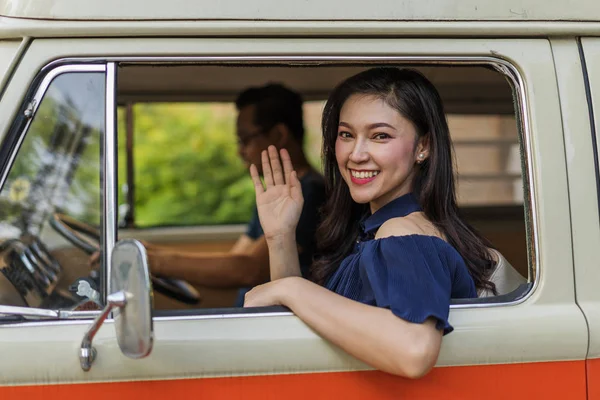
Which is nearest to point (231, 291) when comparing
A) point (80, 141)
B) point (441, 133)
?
point (80, 141)

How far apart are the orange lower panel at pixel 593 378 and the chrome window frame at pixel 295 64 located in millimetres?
201

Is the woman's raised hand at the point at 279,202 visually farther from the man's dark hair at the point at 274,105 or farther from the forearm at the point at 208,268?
the forearm at the point at 208,268

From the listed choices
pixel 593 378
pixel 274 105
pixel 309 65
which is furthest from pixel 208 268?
pixel 593 378

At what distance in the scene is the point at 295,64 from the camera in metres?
1.78

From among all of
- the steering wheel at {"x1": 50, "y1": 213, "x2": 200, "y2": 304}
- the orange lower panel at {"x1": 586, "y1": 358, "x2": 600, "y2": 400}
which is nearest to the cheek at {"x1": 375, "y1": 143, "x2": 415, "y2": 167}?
the orange lower panel at {"x1": 586, "y1": 358, "x2": 600, "y2": 400}

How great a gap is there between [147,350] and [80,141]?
146cm

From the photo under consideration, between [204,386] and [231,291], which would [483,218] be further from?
[204,386]

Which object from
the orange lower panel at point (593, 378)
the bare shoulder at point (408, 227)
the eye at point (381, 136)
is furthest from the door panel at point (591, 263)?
the eye at point (381, 136)

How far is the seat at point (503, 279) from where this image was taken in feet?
6.21

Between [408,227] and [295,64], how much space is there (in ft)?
1.55

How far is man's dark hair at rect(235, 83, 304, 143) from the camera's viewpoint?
340cm

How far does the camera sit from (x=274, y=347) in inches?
64.9

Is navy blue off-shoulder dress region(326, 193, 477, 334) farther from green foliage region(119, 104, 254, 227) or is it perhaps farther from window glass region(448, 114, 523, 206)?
green foliage region(119, 104, 254, 227)

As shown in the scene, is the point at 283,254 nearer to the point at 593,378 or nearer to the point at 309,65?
the point at 309,65
